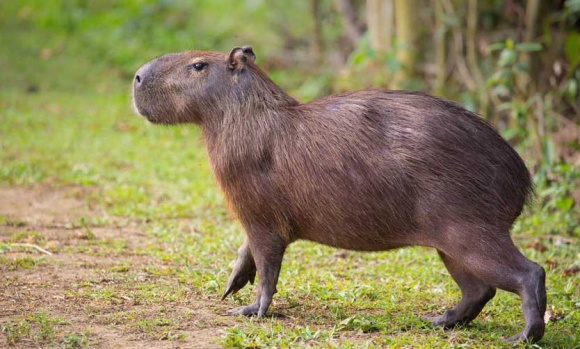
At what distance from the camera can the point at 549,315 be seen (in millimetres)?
→ 5480

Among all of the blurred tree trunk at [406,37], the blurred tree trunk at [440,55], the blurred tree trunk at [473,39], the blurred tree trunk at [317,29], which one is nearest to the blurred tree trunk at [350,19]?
the blurred tree trunk at [317,29]

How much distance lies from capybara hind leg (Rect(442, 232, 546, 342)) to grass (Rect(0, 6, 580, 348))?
26 centimetres

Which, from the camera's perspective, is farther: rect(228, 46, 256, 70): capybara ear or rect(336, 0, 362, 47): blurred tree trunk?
rect(336, 0, 362, 47): blurred tree trunk

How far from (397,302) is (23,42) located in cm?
1024

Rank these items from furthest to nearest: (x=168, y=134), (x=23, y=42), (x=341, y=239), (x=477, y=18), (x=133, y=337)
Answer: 1. (x=23, y=42)
2. (x=168, y=134)
3. (x=477, y=18)
4. (x=341, y=239)
5. (x=133, y=337)

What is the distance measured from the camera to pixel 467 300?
5.09 metres

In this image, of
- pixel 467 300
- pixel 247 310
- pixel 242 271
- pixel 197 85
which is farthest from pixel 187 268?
pixel 467 300

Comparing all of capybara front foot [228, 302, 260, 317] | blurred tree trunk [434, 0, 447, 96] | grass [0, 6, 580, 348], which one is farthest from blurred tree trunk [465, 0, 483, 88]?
capybara front foot [228, 302, 260, 317]

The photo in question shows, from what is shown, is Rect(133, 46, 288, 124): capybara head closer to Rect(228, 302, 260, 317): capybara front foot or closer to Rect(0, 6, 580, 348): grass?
Rect(0, 6, 580, 348): grass

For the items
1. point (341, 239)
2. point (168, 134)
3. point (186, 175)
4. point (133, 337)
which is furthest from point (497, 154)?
point (168, 134)

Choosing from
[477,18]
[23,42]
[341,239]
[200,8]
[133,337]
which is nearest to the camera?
[133,337]

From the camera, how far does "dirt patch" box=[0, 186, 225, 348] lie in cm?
454

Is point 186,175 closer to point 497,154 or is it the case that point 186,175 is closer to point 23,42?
point 497,154

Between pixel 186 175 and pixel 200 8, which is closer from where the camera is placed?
pixel 186 175
